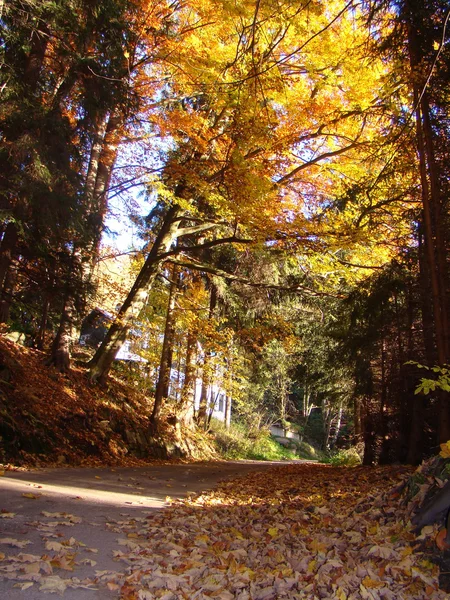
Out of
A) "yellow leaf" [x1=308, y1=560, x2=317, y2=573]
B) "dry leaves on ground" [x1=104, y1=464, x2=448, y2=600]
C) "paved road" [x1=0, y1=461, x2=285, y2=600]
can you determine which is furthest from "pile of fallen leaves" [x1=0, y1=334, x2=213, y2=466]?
"yellow leaf" [x1=308, y1=560, x2=317, y2=573]

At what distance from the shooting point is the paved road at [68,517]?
10.9 ft

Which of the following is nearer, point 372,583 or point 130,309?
point 372,583

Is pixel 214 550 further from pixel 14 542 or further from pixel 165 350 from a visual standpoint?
pixel 165 350

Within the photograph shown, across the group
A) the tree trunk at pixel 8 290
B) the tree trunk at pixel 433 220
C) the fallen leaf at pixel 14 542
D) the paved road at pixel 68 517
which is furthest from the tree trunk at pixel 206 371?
the fallen leaf at pixel 14 542

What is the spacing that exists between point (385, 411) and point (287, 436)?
91.6 ft

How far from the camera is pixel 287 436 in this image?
1453 inches

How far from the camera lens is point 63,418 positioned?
10625mm

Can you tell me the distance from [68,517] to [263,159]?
9282 millimetres

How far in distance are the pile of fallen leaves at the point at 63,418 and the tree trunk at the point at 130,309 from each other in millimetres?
487

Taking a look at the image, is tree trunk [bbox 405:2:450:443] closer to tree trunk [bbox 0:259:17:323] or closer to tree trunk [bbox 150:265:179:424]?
tree trunk [bbox 0:259:17:323]

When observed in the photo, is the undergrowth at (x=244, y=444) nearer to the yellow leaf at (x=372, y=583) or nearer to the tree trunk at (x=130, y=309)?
the tree trunk at (x=130, y=309)

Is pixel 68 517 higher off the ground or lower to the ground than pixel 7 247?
lower

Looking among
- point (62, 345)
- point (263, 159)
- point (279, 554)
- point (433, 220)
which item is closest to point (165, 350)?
point (62, 345)

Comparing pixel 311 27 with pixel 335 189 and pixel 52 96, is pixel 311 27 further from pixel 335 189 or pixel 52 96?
pixel 52 96
